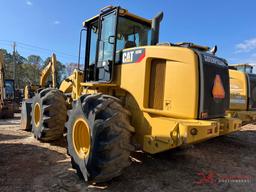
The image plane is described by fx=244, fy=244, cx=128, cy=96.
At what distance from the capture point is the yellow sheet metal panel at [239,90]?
27.3ft

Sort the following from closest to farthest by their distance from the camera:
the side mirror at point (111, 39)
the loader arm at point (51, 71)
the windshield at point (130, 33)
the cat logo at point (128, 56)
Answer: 1. the cat logo at point (128, 56)
2. the side mirror at point (111, 39)
3. the windshield at point (130, 33)
4. the loader arm at point (51, 71)

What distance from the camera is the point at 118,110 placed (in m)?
3.96

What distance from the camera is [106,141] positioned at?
370 centimetres

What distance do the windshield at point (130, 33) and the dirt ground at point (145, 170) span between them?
2.51 metres

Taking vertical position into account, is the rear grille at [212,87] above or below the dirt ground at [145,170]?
above

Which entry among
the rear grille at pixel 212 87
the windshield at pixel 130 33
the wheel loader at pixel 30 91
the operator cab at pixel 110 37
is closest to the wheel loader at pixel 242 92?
the rear grille at pixel 212 87

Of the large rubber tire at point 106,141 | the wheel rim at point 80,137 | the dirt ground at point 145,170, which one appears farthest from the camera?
the wheel rim at point 80,137

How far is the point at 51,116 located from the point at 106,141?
9.92ft

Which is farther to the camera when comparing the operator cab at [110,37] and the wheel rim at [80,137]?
the operator cab at [110,37]

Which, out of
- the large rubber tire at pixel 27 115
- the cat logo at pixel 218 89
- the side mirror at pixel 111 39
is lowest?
the large rubber tire at pixel 27 115

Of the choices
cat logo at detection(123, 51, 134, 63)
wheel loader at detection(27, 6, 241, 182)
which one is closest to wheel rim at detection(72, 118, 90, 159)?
wheel loader at detection(27, 6, 241, 182)

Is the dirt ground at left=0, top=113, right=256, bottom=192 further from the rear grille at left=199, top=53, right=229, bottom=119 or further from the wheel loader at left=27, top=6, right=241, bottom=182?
the rear grille at left=199, top=53, right=229, bottom=119

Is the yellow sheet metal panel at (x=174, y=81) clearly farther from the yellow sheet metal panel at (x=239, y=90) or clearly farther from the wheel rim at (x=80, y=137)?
the yellow sheet metal panel at (x=239, y=90)

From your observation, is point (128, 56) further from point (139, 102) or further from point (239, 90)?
point (239, 90)
